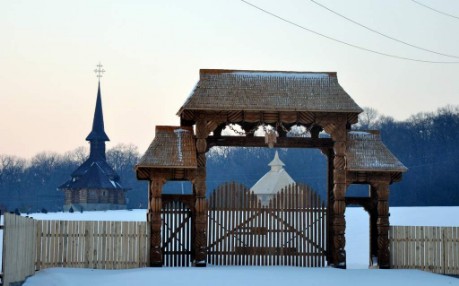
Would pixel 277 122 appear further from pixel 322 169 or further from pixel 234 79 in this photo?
pixel 322 169

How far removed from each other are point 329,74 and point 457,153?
67.4 m

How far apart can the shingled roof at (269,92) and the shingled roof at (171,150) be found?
0.68 metres

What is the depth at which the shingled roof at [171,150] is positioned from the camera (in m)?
26.1

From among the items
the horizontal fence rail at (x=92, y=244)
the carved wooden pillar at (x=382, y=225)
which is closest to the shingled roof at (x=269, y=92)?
the carved wooden pillar at (x=382, y=225)

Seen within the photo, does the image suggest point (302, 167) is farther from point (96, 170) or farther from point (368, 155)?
point (368, 155)

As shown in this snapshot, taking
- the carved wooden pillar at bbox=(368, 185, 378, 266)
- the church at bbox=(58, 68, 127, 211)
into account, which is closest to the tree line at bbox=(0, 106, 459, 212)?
the church at bbox=(58, 68, 127, 211)

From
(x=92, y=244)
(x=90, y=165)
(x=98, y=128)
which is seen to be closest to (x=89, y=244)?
(x=92, y=244)

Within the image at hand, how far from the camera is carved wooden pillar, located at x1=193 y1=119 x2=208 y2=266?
2647 centimetres

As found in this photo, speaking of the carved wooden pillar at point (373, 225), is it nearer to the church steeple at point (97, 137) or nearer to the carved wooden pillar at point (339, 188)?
the carved wooden pillar at point (339, 188)

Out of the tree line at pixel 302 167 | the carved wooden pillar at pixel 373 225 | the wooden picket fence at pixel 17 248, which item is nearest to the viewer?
the wooden picket fence at pixel 17 248

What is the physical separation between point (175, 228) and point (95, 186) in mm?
69761

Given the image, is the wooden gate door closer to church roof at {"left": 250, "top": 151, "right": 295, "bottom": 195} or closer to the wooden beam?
the wooden beam

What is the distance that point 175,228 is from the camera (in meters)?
27.2

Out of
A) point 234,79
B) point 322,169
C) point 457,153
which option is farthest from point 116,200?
point 234,79
